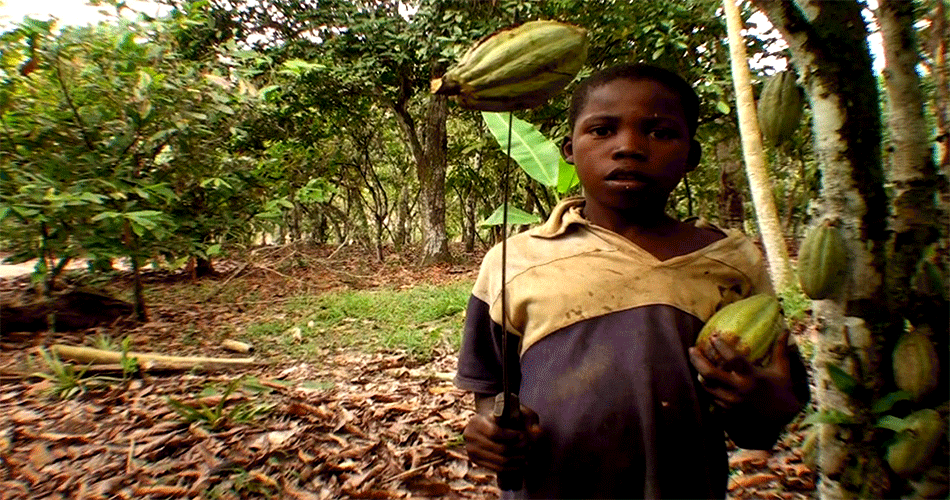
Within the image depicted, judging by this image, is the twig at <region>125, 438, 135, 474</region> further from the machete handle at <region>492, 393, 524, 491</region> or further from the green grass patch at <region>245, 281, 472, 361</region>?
the machete handle at <region>492, 393, 524, 491</region>

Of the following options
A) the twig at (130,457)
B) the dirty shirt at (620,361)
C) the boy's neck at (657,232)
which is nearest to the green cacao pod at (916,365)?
the dirty shirt at (620,361)

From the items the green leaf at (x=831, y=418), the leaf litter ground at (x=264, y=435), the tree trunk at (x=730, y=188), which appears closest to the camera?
the green leaf at (x=831, y=418)

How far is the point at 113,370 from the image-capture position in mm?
3035

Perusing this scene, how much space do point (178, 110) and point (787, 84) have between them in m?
4.42

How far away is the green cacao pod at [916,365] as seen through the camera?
0.99m

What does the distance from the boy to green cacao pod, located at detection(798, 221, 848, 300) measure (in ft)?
0.24

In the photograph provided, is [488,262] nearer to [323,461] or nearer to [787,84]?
[787,84]

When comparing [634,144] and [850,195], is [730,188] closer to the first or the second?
[850,195]

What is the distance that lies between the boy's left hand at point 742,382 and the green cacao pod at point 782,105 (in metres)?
0.50

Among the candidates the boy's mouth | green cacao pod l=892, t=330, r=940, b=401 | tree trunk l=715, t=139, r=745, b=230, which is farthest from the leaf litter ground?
tree trunk l=715, t=139, r=745, b=230

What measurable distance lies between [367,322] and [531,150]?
245 cm

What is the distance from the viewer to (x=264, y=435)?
2.41 metres

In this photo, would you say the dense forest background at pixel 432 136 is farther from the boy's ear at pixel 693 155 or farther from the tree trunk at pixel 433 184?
the boy's ear at pixel 693 155

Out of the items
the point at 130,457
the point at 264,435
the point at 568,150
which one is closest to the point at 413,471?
the point at 264,435
